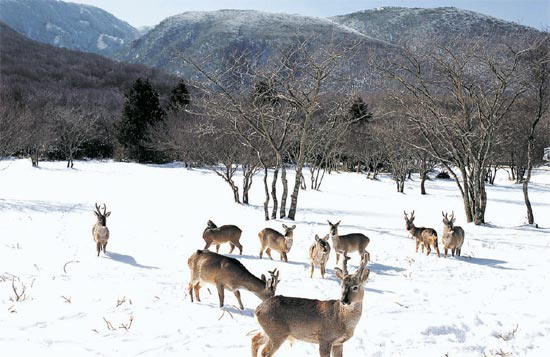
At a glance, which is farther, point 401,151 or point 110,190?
point 401,151

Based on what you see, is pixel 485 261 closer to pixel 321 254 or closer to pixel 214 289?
pixel 321 254

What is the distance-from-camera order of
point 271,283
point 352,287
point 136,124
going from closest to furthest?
point 352,287 → point 271,283 → point 136,124

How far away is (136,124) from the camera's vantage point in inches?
2270

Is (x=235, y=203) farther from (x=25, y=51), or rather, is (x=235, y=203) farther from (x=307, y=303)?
(x=25, y=51)

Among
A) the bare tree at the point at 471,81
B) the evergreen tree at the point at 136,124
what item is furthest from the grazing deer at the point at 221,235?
the evergreen tree at the point at 136,124

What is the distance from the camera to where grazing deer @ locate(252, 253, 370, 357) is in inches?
179

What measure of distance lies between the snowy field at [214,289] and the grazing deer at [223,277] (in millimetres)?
351

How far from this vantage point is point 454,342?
19.3ft

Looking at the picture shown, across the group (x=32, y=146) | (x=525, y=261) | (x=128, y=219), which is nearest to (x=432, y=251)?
(x=525, y=261)

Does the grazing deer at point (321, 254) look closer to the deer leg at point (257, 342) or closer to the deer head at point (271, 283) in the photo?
the deer head at point (271, 283)

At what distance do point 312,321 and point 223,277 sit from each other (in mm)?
2580

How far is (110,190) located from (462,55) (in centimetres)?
2572

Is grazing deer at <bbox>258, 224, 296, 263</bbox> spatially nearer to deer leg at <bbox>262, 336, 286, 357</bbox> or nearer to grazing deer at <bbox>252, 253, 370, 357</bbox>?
grazing deer at <bbox>252, 253, 370, 357</bbox>

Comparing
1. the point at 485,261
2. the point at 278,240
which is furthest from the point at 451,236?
the point at 278,240
